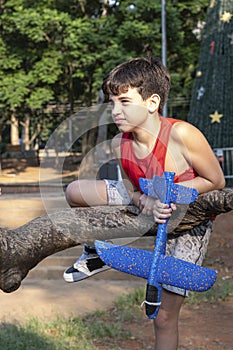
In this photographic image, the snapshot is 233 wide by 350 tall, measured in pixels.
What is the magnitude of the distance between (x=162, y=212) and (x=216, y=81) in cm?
1129

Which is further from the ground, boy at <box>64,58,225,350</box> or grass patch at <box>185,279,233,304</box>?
boy at <box>64,58,225,350</box>

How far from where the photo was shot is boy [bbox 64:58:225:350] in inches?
85.5

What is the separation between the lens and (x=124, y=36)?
63.5 feet

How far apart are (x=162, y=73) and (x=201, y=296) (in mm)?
4684

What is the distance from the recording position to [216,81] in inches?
A: 504

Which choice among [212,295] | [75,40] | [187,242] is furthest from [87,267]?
[75,40]

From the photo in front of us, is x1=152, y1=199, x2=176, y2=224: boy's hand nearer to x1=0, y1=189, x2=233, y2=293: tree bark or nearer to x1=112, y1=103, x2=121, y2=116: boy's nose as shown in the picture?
x1=0, y1=189, x2=233, y2=293: tree bark

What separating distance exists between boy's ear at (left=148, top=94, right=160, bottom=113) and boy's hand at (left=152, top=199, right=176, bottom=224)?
447 millimetres

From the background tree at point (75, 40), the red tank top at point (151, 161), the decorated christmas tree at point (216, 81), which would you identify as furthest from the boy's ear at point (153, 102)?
the background tree at point (75, 40)

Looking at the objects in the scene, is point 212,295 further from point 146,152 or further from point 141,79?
point 141,79

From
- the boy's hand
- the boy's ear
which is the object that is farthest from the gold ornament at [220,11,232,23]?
the boy's hand

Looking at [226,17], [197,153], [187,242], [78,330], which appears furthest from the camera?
[226,17]

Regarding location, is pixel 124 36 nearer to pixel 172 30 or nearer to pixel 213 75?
pixel 172 30

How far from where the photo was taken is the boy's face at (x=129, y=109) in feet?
6.97
